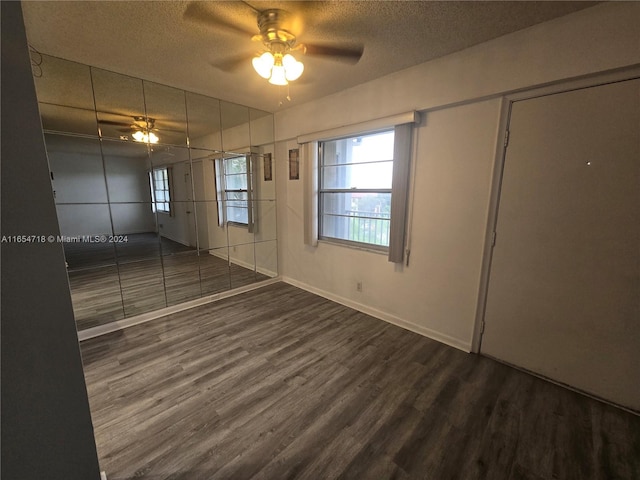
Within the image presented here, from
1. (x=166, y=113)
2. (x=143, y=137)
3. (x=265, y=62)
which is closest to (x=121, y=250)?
(x=143, y=137)

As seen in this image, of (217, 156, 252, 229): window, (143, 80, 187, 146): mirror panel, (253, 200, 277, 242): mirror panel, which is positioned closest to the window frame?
(217, 156, 252, 229): window

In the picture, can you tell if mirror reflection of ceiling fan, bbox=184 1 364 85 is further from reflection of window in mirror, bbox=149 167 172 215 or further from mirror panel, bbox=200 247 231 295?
mirror panel, bbox=200 247 231 295

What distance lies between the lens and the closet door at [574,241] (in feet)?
5.30

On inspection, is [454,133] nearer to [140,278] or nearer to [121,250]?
[121,250]

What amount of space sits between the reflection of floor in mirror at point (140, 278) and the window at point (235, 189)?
2.39 ft

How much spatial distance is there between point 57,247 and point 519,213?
2766mm

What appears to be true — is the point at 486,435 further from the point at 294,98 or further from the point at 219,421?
the point at 294,98

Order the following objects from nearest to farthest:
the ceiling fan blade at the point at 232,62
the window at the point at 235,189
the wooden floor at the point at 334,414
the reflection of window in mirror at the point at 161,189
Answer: the wooden floor at the point at 334,414 → the ceiling fan blade at the point at 232,62 → the reflection of window in mirror at the point at 161,189 → the window at the point at 235,189

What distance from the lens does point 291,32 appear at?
5.87 ft

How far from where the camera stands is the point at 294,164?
3672 mm

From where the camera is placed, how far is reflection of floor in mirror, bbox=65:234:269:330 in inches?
114

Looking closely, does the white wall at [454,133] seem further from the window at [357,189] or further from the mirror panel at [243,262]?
A: the mirror panel at [243,262]

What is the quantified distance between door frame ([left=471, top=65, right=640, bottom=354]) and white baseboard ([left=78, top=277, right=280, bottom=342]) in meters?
2.93

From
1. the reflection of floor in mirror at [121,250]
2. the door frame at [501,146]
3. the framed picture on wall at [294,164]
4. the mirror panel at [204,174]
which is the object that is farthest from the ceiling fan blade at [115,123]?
the door frame at [501,146]
